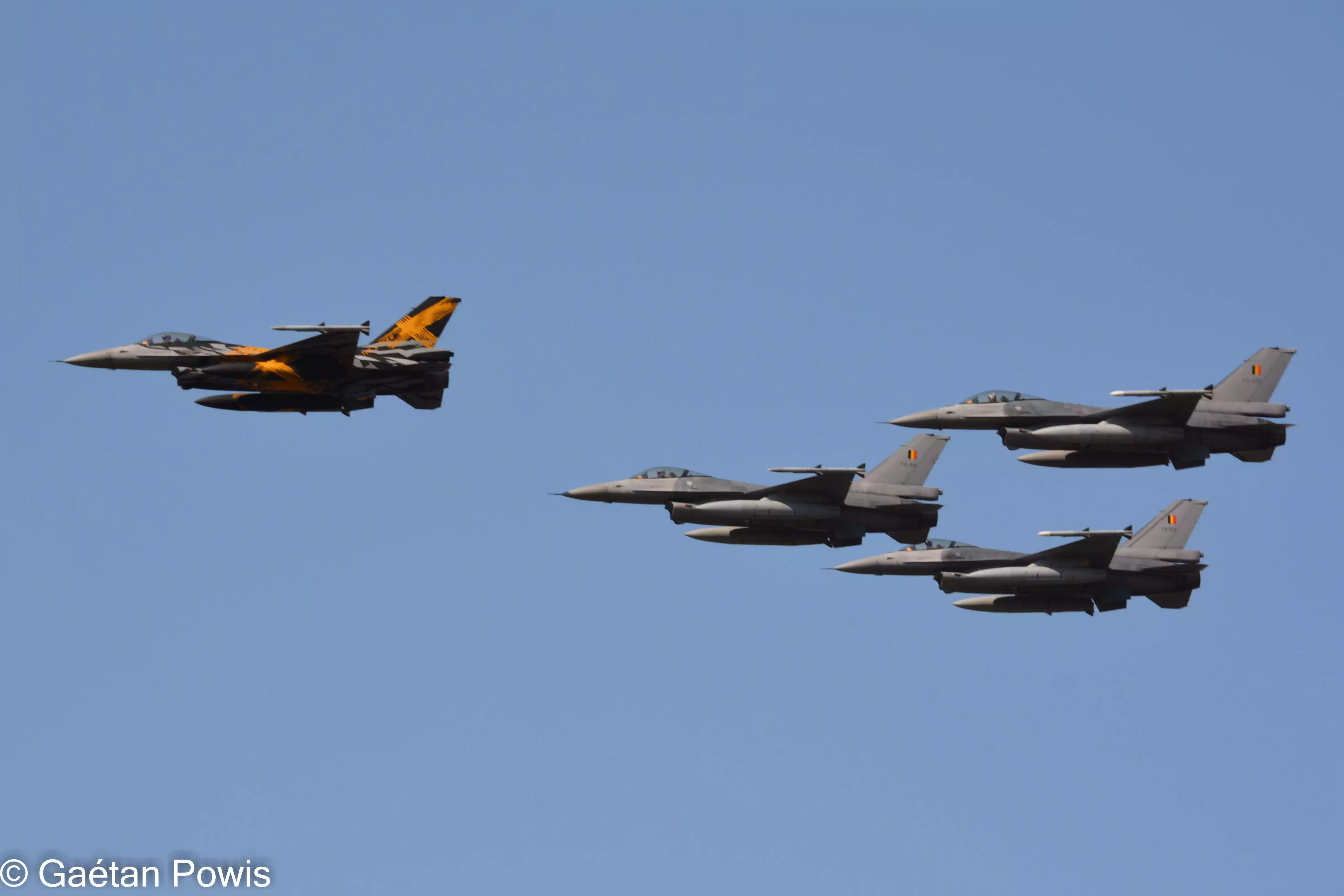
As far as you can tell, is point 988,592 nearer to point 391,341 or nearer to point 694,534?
point 694,534

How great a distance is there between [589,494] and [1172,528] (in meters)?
24.6

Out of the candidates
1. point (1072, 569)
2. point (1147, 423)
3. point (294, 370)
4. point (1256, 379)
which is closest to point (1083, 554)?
point (1072, 569)

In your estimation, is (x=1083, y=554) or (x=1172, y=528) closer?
(x=1083, y=554)

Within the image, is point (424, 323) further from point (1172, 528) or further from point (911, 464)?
point (1172, 528)

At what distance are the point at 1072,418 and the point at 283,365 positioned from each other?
31345mm

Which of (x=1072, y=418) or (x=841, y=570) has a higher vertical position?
(x=1072, y=418)

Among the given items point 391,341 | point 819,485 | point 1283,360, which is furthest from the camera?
point 391,341

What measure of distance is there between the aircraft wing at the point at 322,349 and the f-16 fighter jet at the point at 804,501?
10197 millimetres

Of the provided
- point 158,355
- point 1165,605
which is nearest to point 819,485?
point 1165,605

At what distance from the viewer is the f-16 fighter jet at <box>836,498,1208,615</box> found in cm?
7125

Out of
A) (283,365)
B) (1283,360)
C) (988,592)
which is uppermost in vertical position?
(1283,360)

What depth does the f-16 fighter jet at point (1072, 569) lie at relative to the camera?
234 feet

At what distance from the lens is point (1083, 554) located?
234 feet

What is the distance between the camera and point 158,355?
72250 millimetres
